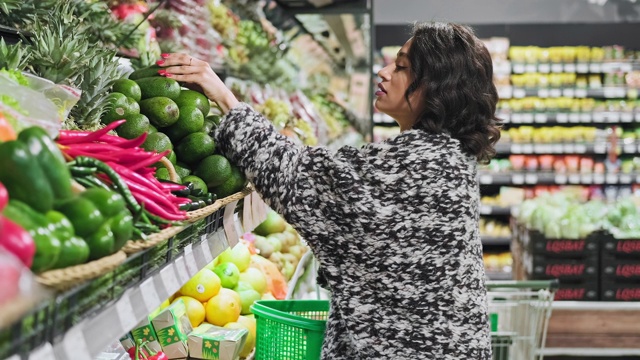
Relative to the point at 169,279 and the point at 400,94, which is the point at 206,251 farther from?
the point at 400,94

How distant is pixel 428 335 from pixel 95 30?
5.17 ft

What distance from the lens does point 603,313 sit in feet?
14.6

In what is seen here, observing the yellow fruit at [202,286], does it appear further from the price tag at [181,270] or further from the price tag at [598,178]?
the price tag at [598,178]

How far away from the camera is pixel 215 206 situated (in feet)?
5.37

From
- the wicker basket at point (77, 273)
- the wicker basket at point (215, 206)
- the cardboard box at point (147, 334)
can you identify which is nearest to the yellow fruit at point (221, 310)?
the cardboard box at point (147, 334)

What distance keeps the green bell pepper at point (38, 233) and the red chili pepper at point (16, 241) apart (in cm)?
5

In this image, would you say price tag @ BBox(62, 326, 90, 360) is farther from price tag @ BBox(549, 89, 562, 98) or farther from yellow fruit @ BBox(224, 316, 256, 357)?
price tag @ BBox(549, 89, 562, 98)

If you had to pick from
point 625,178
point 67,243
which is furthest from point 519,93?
point 67,243

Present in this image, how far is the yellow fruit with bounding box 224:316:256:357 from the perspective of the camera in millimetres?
2453

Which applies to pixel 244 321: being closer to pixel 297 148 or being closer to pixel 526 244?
pixel 297 148

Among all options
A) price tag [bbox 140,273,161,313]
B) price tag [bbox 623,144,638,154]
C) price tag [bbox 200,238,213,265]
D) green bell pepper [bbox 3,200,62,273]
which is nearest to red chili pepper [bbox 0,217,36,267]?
green bell pepper [bbox 3,200,62,273]

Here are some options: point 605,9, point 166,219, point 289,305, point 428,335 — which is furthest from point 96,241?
point 605,9

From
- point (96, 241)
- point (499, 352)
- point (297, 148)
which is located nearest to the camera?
point (96, 241)

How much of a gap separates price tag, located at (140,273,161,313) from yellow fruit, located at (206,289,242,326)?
1.21 meters
